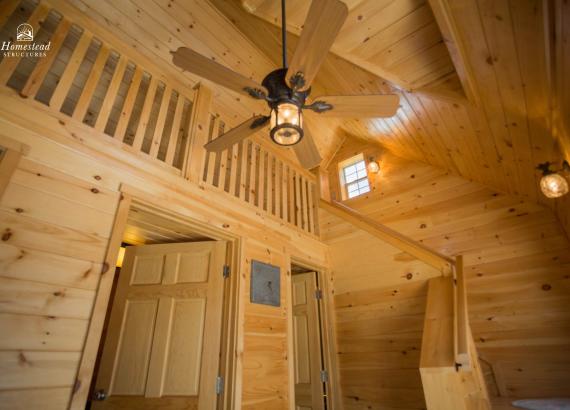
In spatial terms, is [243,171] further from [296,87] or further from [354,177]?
[354,177]

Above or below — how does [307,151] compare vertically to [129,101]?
below

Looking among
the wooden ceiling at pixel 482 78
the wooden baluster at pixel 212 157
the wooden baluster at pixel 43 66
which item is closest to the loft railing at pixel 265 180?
the wooden baluster at pixel 212 157

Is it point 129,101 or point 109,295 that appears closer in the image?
point 109,295

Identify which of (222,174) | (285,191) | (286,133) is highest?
(285,191)

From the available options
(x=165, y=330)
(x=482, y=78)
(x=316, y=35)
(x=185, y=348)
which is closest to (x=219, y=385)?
(x=185, y=348)

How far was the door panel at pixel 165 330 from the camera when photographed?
239 centimetres

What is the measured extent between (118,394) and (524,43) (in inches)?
143

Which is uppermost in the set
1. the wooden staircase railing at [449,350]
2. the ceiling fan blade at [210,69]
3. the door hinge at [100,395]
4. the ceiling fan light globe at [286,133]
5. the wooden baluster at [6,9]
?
the wooden baluster at [6,9]

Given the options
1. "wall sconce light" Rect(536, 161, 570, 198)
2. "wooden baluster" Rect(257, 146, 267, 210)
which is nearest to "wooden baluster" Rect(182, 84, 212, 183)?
"wooden baluster" Rect(257, 146, 267, 210)

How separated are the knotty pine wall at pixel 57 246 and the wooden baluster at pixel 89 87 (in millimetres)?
111

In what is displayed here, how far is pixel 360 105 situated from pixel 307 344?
2810 mm

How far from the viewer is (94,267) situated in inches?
75.1

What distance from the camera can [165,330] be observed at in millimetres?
2562

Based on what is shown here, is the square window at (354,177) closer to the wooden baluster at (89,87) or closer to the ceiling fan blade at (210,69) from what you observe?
the ceiling fan blade at (210,69)
